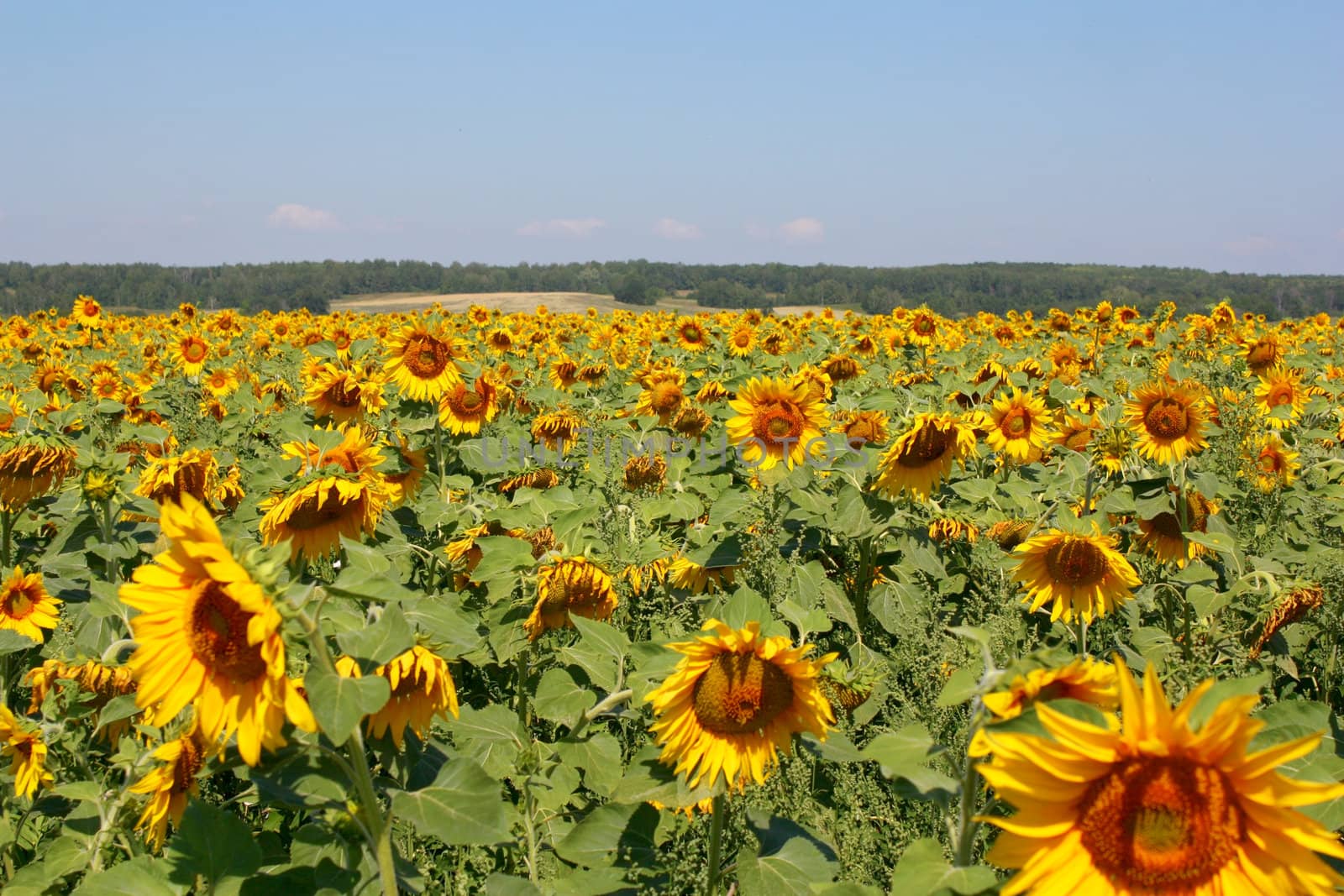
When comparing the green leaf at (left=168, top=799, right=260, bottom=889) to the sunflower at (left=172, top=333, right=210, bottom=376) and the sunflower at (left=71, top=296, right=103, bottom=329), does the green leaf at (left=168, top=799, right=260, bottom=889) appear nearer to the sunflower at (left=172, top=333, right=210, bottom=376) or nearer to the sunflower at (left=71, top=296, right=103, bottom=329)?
the sunflower at (left=172, top=333, right=210, bottom=376)

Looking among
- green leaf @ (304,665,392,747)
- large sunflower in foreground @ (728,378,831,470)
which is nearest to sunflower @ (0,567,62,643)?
green leaf @ (304,665,392,747)

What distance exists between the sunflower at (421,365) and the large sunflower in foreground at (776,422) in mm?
1488

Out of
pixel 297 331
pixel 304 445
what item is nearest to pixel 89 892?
pixel 304 445

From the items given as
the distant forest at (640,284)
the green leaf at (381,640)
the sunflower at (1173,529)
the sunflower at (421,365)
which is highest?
the distant forest at (640,284)

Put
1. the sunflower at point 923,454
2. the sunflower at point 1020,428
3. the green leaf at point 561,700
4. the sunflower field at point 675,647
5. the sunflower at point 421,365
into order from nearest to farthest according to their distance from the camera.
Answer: the sunflower field at point 675,647 < the green leaf at point 561,700 < the sunflower at point 923,454 < the sunflower at point 421,365 < the sunflower at point 1020,428

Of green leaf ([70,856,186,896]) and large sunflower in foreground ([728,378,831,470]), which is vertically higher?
large sunflower in foreground ([728,378,831,470])

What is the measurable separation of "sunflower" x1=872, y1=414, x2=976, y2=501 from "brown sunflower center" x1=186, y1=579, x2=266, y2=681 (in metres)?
2.40

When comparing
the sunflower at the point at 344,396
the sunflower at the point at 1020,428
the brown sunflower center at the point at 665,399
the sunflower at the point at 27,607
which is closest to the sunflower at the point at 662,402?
the brown sunflower center at the point at 665,399

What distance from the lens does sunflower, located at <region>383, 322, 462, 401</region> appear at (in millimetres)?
4406

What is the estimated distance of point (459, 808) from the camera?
1523 millimetres

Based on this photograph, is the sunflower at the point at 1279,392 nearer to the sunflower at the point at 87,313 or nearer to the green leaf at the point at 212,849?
the green leaf at the point at 212,849

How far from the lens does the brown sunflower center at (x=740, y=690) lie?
1.78 meters

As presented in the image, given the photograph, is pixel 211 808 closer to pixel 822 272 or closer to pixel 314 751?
pixel 314 751

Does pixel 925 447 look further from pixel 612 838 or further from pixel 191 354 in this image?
pixel 191 354
